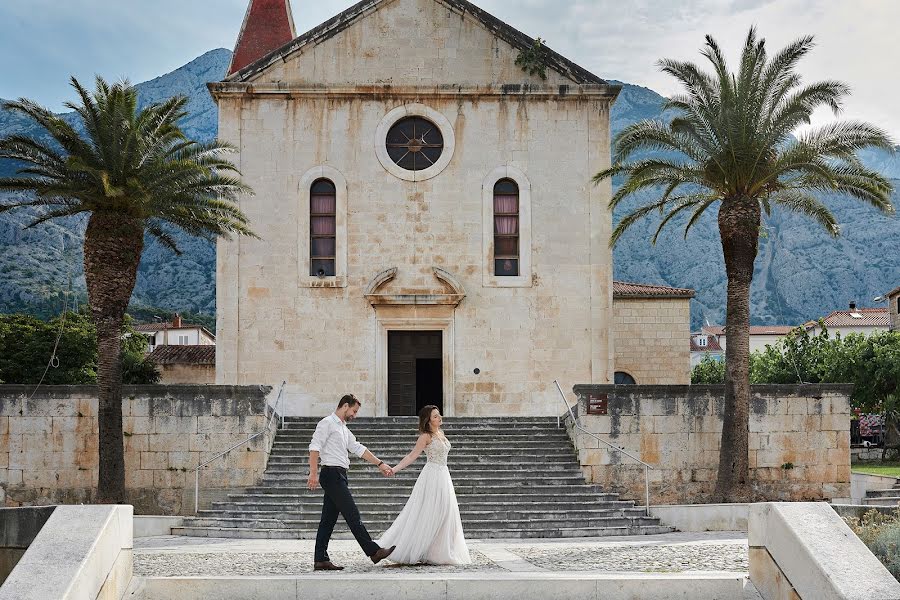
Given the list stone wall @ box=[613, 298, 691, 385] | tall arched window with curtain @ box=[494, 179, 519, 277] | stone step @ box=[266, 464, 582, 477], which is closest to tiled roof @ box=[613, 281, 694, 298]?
stone wall @ box=[613, 298, 691, 385]

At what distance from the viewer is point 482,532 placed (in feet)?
58.3

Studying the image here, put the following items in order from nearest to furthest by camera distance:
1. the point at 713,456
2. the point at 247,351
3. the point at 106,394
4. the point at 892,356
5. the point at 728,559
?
the point at 728,559 → the point at 106,394 → the point at 713,456 → the point at 247,351 → the point at 892,356

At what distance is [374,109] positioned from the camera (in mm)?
25750

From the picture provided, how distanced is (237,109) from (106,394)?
8350 millimetres

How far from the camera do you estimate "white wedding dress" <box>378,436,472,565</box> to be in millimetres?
11164

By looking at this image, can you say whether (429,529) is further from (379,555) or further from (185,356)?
(185,356)

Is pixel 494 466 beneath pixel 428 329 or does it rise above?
beneath

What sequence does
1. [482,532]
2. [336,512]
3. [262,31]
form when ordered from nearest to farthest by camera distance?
[336,512], [482,532], [262,31]

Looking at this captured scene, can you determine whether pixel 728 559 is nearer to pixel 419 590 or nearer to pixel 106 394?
pixel 419 590

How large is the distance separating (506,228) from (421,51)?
4.62 metres

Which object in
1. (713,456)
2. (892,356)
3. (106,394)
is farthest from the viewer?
(892,356)

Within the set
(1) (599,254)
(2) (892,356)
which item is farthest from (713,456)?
(2) (892,356)

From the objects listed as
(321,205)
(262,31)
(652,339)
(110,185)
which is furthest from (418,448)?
(262,31)

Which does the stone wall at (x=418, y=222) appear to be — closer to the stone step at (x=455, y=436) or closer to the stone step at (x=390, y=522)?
the stone step at (x=455, y=436)
